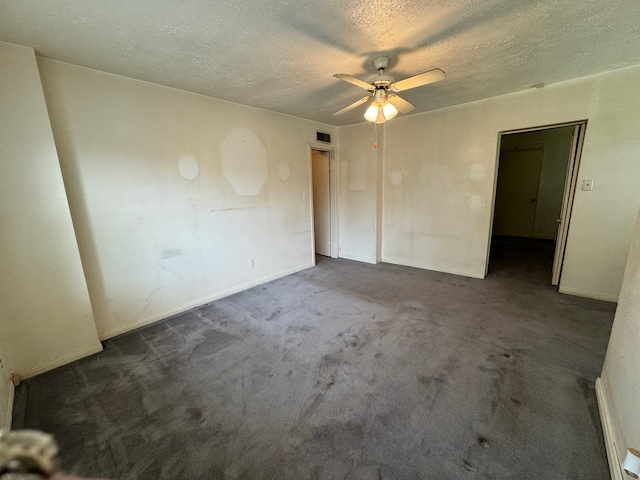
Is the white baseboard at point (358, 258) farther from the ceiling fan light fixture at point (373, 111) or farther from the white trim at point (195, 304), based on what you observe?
the ceiling fan light fixture at point (373, 111)

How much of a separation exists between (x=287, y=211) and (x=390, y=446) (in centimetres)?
320

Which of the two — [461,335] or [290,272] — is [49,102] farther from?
[461,335]

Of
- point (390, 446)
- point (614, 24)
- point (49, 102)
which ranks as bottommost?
point (390, 446)

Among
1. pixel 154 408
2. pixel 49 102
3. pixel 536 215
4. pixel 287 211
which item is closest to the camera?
pixel 154 408

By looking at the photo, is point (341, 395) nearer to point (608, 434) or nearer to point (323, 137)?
point (608, 434)

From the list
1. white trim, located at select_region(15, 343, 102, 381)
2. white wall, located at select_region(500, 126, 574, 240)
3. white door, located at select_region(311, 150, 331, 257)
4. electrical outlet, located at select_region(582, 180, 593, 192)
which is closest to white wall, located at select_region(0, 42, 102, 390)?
white trim, located at select_region(15, 343, 102, 381)

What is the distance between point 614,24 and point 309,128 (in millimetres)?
3272

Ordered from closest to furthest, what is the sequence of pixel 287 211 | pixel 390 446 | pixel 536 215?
1. pixel 390 446
2. pixel 287 211
3. pixel 536 215

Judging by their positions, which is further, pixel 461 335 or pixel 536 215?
pixel 536 215

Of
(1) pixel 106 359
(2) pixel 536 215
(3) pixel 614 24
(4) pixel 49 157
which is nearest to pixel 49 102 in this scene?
(4) pixel 49 157

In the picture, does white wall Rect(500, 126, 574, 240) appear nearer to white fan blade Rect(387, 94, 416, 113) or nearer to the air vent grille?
the air vent grille

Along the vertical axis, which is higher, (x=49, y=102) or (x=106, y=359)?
(x=49, y=102)

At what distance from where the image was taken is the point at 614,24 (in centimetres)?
181

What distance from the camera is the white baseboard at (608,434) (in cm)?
123
